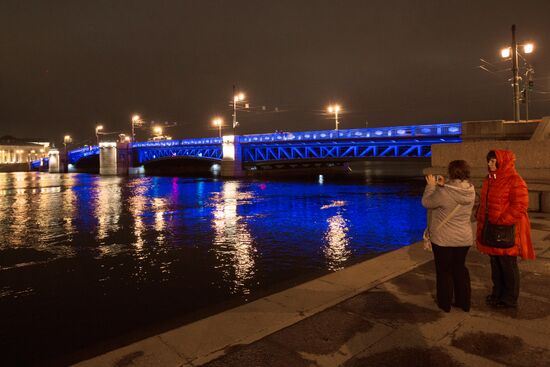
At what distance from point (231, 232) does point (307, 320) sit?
384 inches

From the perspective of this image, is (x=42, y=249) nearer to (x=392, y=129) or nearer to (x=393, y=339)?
(x=393, y=339)

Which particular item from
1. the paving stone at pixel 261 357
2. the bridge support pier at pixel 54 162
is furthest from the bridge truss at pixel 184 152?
the paving stone at pixel 261 357

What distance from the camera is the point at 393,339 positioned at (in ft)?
12.4

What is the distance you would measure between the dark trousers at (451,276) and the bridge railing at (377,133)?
36157 mm

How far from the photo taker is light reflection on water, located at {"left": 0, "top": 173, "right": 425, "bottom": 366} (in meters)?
6.40

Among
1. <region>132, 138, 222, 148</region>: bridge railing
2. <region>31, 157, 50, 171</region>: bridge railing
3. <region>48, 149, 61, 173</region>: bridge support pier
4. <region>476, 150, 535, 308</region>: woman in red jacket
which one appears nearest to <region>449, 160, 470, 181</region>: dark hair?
<region>476, 150, 535, 308</region>: woman in red jacket

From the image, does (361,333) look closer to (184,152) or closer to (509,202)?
(509,202)

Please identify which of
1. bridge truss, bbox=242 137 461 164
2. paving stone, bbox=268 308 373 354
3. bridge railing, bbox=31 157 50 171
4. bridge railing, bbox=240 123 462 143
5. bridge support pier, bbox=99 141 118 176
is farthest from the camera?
bridge railing, bbox=31 157 50 171

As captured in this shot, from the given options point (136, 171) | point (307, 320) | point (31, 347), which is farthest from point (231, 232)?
point (136, 171)

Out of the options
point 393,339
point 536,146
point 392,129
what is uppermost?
point 392,129

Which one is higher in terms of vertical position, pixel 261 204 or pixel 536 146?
pixel 536 146

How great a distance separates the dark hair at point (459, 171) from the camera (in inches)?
163

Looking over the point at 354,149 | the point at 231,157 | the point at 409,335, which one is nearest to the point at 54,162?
the point at 231,157

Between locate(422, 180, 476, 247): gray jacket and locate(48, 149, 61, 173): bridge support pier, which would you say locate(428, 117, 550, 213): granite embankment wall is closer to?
locate(422, 180, 476, 247): gray jacket
